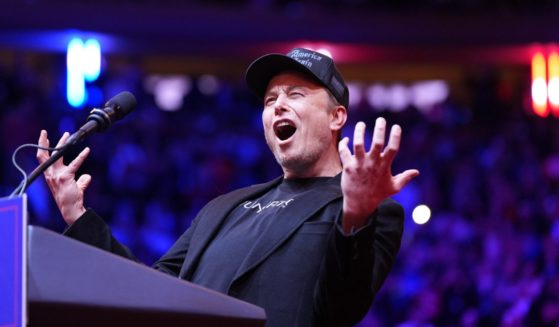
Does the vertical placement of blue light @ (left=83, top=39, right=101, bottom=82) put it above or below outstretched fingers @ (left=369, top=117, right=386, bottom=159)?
above

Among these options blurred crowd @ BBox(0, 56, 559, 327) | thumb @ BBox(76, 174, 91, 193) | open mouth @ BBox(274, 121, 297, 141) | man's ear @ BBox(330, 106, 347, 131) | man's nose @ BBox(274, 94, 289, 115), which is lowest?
blurred crowd @ BBox(0, 56, 559, 327)

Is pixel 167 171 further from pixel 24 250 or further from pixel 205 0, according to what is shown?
pixel 24 250

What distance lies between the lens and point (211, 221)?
106 inches

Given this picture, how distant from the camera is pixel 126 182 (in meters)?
8.16

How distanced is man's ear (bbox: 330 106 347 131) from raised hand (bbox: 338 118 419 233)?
586 millimetres

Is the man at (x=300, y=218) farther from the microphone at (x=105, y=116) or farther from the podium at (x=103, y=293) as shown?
the podium at (x=103, y=293)

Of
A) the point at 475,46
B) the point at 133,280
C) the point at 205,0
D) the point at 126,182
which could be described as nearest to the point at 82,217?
the point at 133,280

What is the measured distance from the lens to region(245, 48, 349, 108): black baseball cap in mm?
2713

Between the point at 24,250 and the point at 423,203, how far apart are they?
24.0 ft

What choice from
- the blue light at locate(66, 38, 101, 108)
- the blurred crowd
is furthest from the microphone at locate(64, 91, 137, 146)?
the blue light at locate(66, 38, 101, 108)

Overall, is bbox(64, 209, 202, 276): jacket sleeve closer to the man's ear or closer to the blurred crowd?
the man's ear

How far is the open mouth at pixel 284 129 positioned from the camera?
2.68 meters

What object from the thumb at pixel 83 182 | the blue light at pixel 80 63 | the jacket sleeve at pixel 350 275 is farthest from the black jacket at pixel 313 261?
the blue light at pixel 80 63

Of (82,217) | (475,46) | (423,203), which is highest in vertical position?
(475,46)
